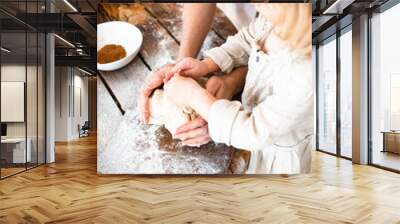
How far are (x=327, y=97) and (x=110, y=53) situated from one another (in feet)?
20.0

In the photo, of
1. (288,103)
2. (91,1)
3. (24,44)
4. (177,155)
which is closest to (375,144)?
(288,103)

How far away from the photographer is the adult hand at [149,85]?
236 inches

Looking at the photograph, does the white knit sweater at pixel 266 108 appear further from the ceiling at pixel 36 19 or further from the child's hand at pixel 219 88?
the ceiling at pixel 36 19

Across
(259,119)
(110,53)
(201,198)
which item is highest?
(110,53)

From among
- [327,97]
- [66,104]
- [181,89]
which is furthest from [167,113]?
[66,104]

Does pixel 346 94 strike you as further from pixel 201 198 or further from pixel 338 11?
pixel 201 198

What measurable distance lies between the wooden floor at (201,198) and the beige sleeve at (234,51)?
1760 mm

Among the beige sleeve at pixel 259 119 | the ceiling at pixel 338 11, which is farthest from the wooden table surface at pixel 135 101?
the ceiling at pixel 338 11

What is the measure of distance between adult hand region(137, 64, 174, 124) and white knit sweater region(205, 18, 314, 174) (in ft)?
2.28

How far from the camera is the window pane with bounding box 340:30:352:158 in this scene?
8484 millimetres

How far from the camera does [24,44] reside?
22.0 feet

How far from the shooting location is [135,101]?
6043 mm

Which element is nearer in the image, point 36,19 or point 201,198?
point 201,198

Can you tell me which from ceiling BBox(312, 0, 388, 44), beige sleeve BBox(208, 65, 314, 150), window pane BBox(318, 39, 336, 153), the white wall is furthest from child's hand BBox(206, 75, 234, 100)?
the white wall
